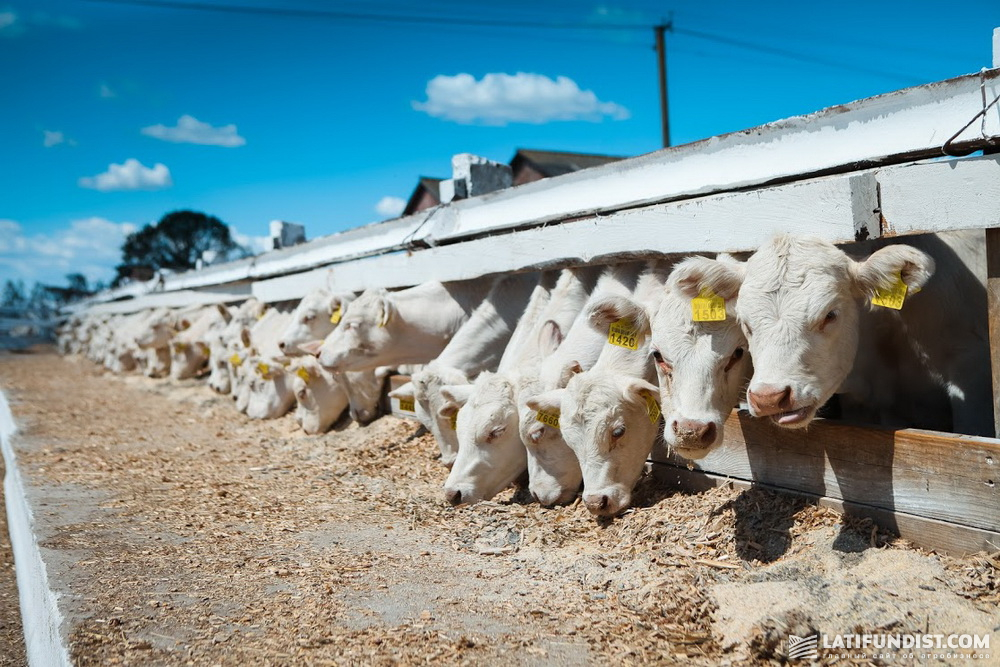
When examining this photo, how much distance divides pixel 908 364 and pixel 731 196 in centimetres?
126

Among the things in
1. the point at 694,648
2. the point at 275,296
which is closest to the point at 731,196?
the point at 694,648

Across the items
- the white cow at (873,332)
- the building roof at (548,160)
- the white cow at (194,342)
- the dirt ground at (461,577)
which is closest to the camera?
the dirt ground at (461,577)

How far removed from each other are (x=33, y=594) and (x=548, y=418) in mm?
2694

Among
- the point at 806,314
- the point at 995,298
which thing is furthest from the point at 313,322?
the point at 995,298

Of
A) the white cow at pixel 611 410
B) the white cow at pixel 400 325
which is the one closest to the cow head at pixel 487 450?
the white cow at pixel 611 410

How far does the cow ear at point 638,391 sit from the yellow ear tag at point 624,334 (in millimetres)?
280

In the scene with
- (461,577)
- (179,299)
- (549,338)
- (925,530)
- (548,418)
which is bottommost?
(461,577)

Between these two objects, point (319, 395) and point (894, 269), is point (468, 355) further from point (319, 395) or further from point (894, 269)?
point (894, 269)

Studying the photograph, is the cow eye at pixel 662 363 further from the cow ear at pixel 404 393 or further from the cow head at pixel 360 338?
the cow head at pixel 360 338

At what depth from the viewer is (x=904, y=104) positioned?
3.71 meters

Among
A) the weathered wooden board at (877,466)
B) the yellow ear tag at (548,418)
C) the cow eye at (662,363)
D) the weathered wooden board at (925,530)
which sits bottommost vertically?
the weathered wooden board at (925,530)

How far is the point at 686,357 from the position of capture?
3.90m

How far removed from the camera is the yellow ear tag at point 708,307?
12.4 feet

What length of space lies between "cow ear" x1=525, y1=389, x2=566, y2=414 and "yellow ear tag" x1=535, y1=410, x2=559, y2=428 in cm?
4
